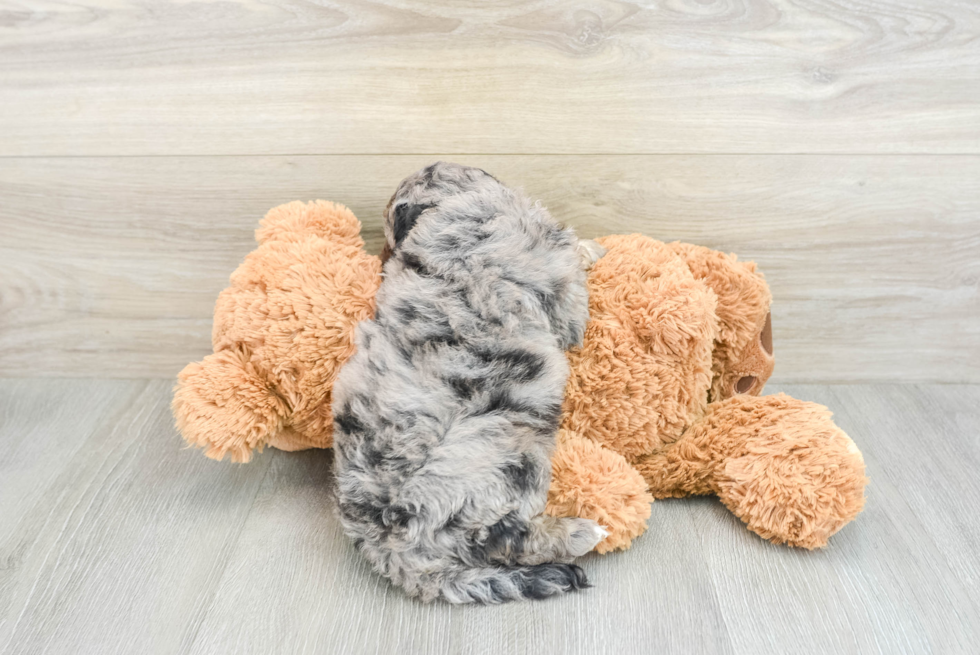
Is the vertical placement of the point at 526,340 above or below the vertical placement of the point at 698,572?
above

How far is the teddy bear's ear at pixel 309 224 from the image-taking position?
83cm

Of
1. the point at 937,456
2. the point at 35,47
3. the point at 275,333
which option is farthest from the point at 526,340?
the point at 35,47

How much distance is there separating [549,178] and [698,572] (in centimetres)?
52

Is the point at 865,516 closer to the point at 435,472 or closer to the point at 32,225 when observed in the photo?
the point at 435,472

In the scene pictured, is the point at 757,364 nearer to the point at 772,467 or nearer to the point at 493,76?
the point at 772,467

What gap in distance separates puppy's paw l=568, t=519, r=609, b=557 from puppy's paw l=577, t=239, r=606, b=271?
0.28 m

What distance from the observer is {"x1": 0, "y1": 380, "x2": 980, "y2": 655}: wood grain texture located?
650 millimetres

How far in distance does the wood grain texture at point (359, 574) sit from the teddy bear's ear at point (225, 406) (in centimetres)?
12

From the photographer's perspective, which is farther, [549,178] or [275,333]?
[549,178]

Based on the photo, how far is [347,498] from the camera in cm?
69

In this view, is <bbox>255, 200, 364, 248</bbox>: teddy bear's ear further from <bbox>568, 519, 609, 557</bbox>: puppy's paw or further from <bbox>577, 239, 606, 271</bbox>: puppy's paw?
<bbox>568, 519, 609, 557</bbox>: puppy's paw

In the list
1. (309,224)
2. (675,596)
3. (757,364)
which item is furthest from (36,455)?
(757,364)

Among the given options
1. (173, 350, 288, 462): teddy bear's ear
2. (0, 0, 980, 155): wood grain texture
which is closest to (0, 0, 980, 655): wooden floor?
(0, 0, 980, 155): wood grain texture

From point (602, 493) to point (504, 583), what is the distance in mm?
137
